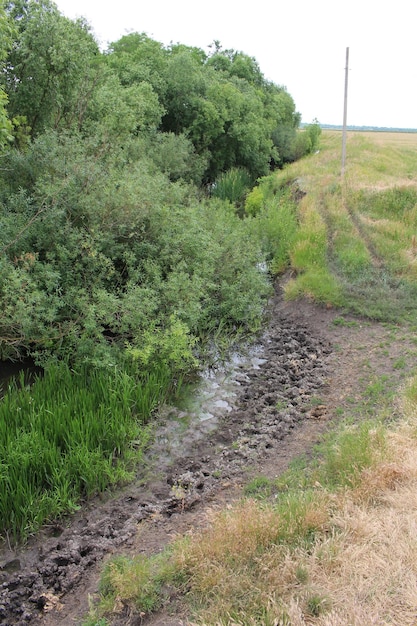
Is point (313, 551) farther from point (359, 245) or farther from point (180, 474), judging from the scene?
point (359, 245)

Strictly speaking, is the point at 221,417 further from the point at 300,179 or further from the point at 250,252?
the point at 300,179

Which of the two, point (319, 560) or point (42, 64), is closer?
point (319, 560)

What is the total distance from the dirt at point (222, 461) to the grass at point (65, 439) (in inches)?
9.1

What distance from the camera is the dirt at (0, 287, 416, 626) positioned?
13.9 ft

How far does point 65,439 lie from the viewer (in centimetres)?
576

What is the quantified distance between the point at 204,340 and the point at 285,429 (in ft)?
11.0

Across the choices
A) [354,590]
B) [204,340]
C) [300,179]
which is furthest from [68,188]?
[300,179]

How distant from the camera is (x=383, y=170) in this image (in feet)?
72.4

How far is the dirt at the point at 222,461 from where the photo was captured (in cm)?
424

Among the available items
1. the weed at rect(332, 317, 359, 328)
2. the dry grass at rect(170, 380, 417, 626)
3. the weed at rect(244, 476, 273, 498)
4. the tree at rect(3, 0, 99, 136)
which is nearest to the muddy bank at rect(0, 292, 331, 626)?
the weed at rect(244, 476, 273, 498)

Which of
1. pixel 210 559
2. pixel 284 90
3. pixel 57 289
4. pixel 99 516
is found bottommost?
pixel 99 516

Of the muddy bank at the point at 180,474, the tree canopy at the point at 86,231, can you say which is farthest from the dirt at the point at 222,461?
the tree canopy at the point at 86,231

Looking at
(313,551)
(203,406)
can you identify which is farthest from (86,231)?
(313,551)

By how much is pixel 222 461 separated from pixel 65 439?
1.89 meters
